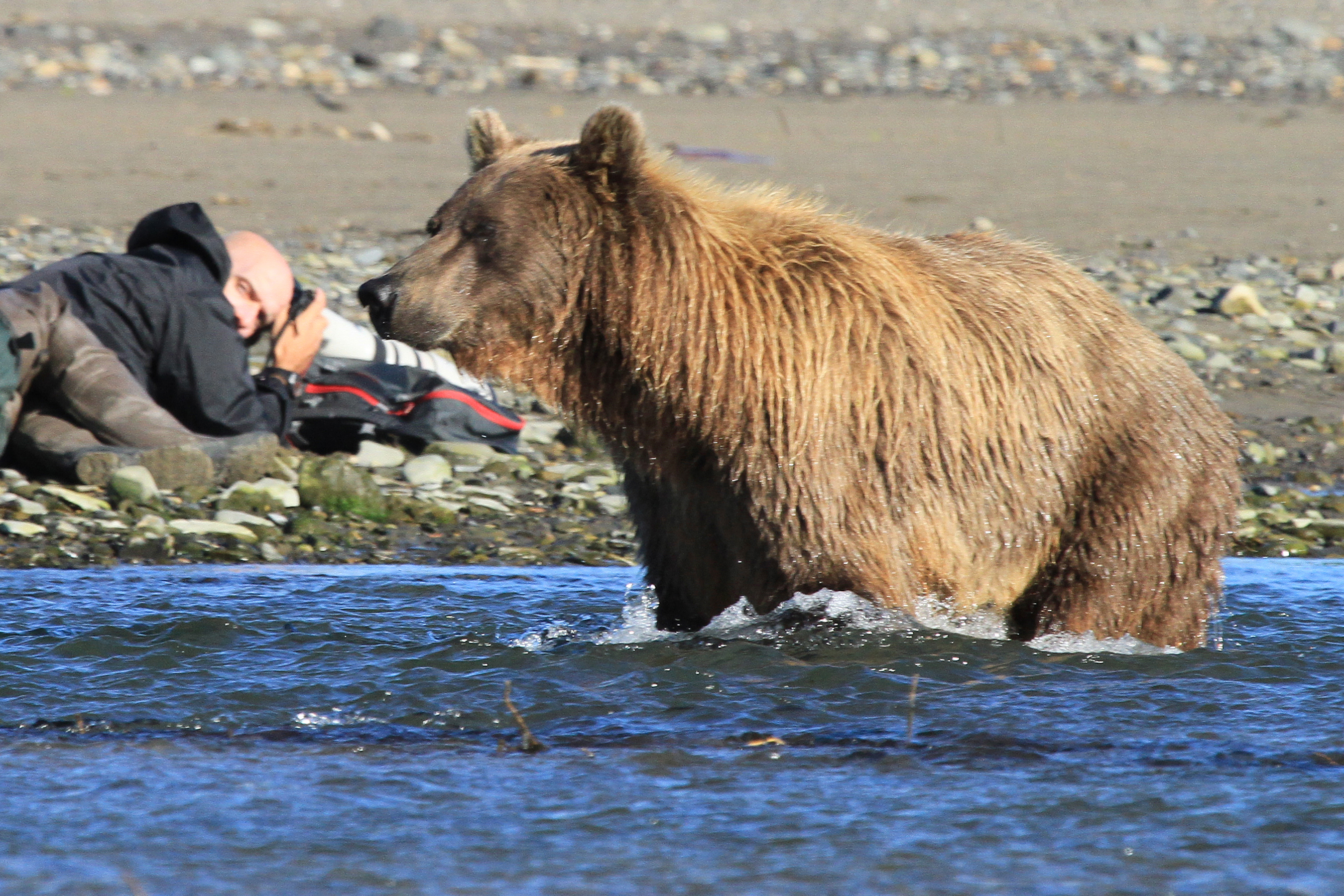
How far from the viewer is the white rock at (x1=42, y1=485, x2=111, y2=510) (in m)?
7.01

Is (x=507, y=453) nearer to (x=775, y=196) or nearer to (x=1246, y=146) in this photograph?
(x=775, y=196)

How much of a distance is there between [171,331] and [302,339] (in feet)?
3.09

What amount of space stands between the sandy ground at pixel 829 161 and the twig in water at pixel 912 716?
7.66 m

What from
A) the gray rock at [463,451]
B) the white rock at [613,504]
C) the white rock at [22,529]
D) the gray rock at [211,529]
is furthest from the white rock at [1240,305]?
the white rock at [22,529]

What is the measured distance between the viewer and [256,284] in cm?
816

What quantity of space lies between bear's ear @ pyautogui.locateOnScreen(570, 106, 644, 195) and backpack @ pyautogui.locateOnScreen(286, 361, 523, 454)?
3814mm

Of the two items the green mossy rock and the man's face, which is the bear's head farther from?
the man's face

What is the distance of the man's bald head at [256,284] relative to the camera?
26.8ft

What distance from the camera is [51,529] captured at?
676 centimetres

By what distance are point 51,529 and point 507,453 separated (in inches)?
90.3

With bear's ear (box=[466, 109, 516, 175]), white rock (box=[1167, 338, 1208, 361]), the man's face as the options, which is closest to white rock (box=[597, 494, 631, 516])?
the man's face

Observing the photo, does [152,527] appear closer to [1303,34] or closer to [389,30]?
[389,30]

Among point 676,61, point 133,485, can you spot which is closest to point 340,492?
point 133,485

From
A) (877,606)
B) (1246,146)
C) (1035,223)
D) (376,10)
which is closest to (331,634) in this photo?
(877,606)
